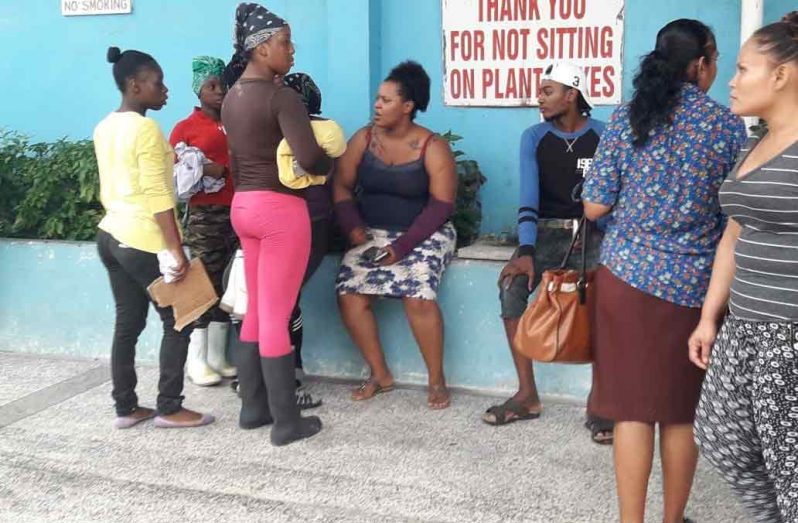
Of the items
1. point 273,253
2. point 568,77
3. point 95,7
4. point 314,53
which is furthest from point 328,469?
point 95,7

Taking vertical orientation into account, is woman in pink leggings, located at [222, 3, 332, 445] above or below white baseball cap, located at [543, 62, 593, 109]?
below

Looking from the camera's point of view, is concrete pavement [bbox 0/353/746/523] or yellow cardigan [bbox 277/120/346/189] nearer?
concrete pavement [bbox 0/353/746/523]

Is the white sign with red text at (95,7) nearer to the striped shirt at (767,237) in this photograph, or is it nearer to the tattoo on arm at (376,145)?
the tattoo on arm at (376,145)

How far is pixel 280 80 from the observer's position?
4.23m

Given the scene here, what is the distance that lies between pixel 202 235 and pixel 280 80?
113 centimetres

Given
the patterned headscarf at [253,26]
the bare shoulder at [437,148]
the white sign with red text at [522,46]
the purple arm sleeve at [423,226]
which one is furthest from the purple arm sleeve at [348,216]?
the white sign with red text at [522,46]

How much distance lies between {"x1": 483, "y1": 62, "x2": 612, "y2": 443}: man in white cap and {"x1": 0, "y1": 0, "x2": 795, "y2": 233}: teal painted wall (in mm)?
1002

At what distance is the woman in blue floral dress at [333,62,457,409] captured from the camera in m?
4.69

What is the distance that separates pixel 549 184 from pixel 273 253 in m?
1.30

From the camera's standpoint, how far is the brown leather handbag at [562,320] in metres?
3.16

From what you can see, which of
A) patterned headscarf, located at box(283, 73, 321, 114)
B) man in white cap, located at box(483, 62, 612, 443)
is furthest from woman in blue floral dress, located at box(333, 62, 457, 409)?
man in white cap, located at box(483, 62, 612, 443)

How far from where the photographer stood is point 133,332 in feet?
14.6

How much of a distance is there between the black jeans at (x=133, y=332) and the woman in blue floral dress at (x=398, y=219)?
0.90m

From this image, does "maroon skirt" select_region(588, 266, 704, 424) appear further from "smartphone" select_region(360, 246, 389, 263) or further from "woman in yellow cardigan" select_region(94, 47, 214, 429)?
"woman in yellow cardigan" select_region(94, 47, 214, 429)
